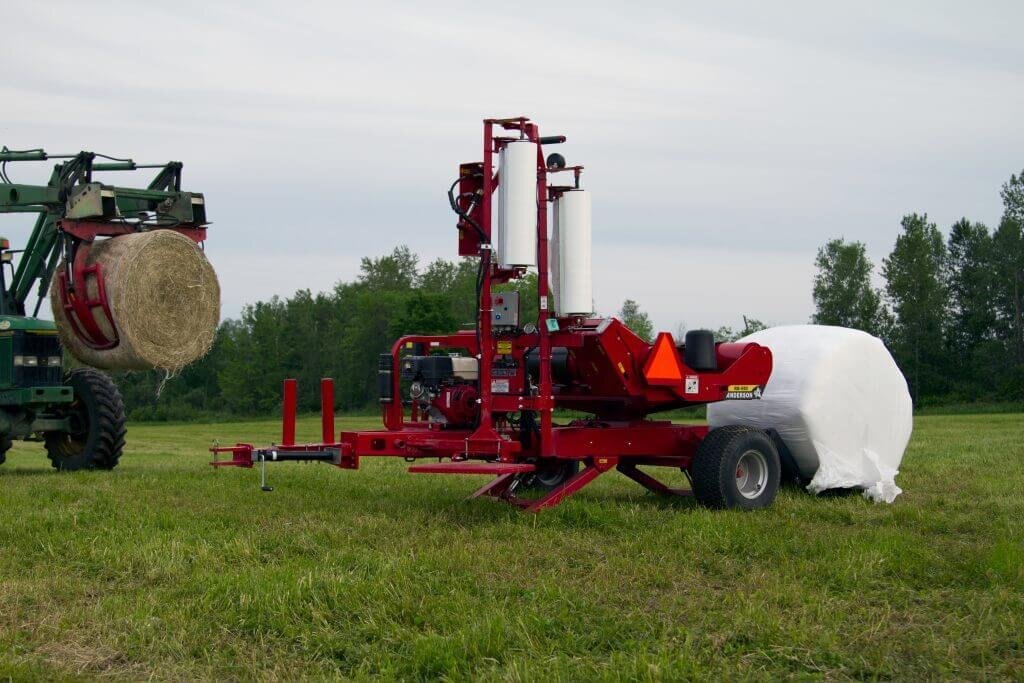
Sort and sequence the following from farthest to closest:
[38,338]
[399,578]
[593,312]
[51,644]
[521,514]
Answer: [38,338]
[593,312]
[521,514]
[399,578]
[51,644]

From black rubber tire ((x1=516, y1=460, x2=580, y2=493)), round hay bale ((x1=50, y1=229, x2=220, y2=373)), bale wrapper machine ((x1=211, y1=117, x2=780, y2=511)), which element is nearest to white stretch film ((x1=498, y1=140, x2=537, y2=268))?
bale wrapper machine ((x1=211, y1=117, x2=780, y2=511))

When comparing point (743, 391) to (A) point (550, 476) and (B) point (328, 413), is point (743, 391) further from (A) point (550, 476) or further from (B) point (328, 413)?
(B) point (328, 413)

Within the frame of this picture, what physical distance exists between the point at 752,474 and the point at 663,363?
4.35 feet

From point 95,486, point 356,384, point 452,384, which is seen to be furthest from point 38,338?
point 356,384

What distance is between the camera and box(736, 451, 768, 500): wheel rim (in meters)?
10.6

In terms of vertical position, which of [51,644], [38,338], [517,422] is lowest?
[51,644]

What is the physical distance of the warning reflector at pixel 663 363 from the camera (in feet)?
33.7

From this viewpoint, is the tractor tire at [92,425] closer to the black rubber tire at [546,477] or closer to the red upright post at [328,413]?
the red upright post at [328,413]

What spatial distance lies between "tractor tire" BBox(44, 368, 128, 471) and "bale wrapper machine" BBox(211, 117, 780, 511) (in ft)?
12.5

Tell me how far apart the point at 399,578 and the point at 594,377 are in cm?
392

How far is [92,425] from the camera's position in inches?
545

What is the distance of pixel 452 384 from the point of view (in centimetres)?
1056

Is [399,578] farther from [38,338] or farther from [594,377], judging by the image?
[38,338]

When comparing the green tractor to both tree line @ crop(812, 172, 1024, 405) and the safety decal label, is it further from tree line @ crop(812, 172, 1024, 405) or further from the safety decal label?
tree line @ crop(812, 172, 1024, 405)
